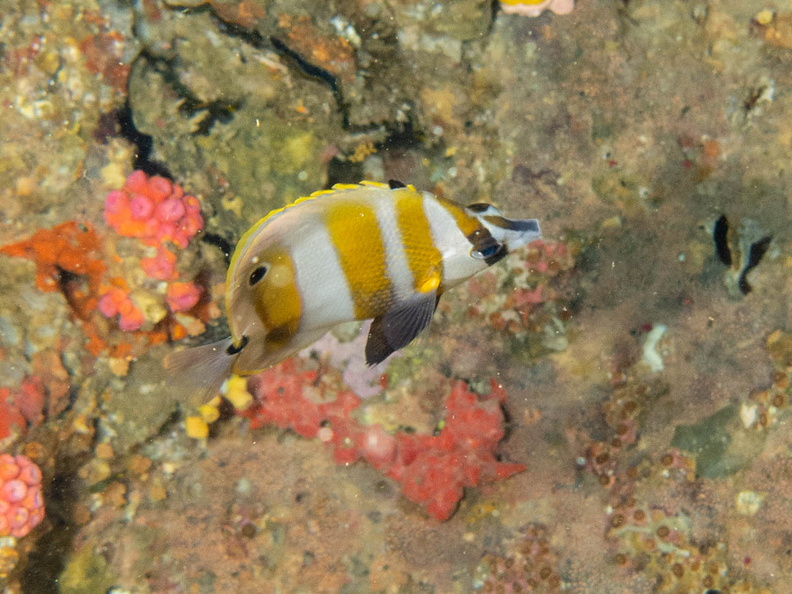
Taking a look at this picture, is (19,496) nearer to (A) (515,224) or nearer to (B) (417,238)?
(B) (417,238)

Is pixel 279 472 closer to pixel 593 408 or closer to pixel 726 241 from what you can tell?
pixel 593 408

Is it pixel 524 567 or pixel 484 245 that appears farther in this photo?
pixel 524 567

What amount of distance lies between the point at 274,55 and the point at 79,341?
2.45 meters

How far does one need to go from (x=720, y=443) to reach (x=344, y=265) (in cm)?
384

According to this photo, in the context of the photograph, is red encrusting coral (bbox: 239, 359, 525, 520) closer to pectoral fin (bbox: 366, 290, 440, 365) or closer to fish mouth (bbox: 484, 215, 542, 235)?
pectoral fin (bbox: 366, 290, 440, 365)

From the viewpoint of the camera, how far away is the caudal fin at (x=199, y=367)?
2180mm

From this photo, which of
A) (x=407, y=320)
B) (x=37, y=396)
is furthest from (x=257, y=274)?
Answer: (x=37, y=396)

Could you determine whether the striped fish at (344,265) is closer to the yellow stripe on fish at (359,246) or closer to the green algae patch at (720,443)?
the yellow stripe on fish at (359,246)

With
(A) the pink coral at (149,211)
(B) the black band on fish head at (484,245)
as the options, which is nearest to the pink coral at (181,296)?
(A) the pink coral at (149,211)

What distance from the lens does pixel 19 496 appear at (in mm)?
3551

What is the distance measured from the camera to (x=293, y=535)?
471 cm

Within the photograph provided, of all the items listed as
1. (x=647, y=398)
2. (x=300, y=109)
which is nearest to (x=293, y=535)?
(x=647, y=398)

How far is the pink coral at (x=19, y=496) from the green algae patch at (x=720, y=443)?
186 inches

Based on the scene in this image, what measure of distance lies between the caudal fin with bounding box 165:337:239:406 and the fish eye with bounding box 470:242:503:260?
3.37 feet
